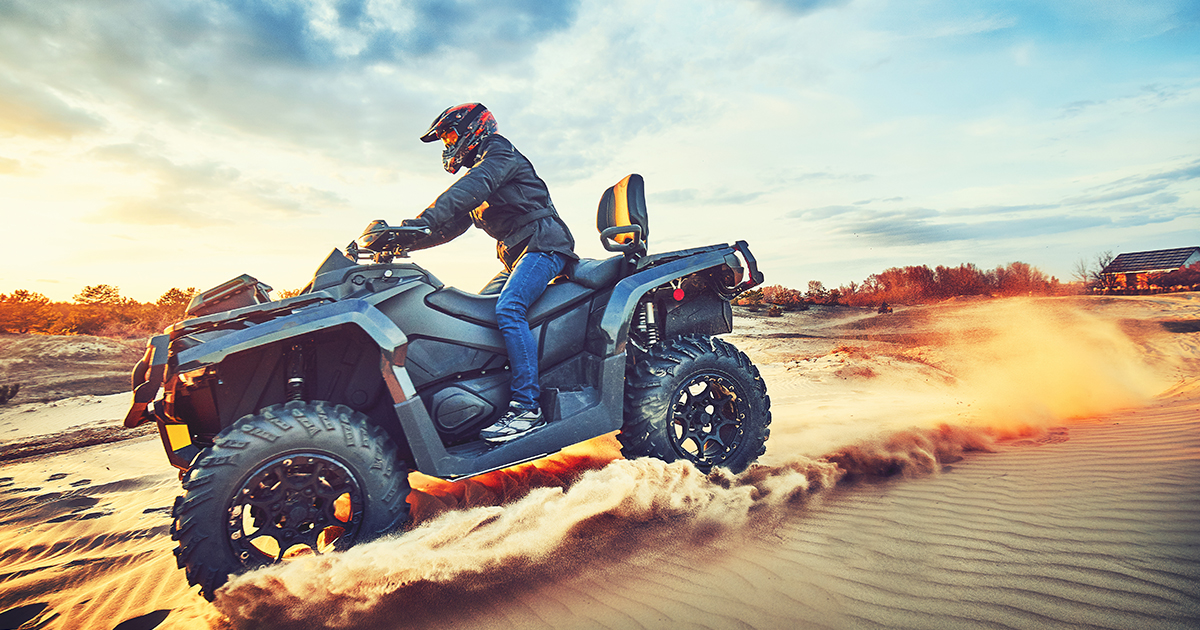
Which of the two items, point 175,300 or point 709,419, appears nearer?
point 709,419

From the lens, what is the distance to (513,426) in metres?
3.24

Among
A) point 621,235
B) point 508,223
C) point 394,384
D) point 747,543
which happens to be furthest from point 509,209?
point 747,543

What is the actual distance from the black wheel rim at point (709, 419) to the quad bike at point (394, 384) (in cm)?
1

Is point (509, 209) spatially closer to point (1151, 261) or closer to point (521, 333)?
point (521, 333)

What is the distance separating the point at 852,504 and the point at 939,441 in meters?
1.89

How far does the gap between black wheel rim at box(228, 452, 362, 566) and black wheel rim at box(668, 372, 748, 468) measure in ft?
6.66

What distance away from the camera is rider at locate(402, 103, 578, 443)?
10.9ft

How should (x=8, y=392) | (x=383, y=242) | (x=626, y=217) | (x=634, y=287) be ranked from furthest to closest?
(x=8, y=392) → (x=626, y=217) → (x=634, y=287) → (x=383, y=242)

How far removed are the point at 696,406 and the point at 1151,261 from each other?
36.9 metres

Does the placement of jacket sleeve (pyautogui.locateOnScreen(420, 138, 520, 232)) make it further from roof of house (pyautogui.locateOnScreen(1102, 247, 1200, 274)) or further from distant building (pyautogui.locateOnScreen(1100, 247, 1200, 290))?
roof of house (pyautogui.locateOnScreen(1102, 247, 1200, 274))

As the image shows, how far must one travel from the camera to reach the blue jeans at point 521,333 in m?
3.36

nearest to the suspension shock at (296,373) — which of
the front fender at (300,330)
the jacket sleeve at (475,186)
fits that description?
the front fender at (300,330)

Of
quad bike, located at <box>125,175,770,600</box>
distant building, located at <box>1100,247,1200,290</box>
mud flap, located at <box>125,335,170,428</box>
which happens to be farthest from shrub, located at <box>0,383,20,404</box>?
distant building, located at <box>1100,247,1200,290</box>

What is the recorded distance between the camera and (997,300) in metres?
19.6
